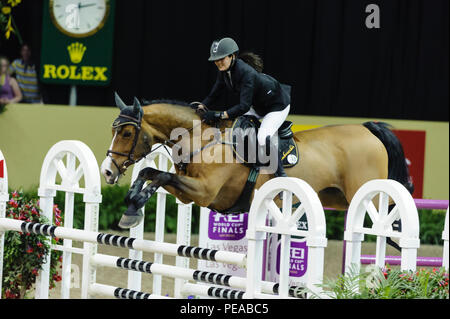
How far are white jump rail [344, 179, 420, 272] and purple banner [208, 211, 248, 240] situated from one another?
1.92 meters

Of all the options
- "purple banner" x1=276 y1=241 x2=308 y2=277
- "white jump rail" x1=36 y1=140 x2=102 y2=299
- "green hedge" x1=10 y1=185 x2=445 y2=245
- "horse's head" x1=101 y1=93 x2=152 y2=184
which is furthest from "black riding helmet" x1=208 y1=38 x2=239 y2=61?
"green hedge" x1=10 y1=185 x2=445 y2=245

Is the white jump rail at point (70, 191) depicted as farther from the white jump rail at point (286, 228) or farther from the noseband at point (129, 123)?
the white jump rail at point (286, 228)

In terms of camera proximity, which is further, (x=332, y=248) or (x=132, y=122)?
(x=332, y=248)

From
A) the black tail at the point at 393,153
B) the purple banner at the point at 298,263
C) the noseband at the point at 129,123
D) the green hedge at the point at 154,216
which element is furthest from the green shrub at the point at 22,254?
the green hedge at the point at 154,216

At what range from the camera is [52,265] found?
207 inches

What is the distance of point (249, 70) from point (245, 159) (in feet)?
1.76

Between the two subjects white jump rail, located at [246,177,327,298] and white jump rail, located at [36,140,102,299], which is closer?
white jump rail, located at [246,177,327,298]

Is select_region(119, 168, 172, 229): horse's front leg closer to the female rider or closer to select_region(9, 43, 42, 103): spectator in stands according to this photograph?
the female rider

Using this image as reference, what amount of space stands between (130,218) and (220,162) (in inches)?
33.8

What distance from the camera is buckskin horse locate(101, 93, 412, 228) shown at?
5.02 metres

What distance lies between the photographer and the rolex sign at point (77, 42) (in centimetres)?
959

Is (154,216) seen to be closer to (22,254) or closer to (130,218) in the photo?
(22,254)
